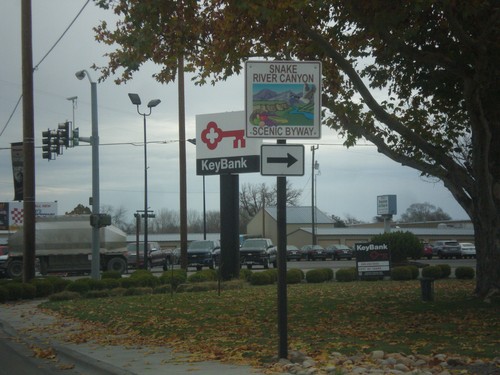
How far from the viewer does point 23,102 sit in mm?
24297

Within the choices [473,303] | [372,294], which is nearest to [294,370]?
[473,303]

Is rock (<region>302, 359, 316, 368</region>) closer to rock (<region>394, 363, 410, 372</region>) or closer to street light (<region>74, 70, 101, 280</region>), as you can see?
rock (<region>394, 363, 410, 372</region>)

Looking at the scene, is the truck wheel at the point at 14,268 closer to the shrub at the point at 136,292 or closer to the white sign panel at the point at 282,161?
the shrub at the point at 136,292

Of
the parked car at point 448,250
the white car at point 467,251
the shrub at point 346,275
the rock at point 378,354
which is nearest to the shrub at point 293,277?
the shrub at point 346,275

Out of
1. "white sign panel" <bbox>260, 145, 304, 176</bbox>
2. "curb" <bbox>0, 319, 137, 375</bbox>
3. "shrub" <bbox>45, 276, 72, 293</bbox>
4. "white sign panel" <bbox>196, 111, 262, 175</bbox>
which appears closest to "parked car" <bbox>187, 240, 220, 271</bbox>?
"white sign panel" <bbox>196, 111, 262, 175</bbox>

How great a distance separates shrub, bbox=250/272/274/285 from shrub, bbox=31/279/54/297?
7.44m

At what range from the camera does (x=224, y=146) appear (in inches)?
1127

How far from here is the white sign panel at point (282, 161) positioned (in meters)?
9.28

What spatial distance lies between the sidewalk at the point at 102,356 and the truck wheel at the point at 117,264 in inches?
953

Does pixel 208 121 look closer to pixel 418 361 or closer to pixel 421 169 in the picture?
pixel 421 169

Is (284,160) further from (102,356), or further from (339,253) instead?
(339,253)

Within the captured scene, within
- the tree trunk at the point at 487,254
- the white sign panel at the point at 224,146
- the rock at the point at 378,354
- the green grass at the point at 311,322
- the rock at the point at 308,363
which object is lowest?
the green grass at the point at 311,322

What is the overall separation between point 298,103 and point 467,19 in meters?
7.70

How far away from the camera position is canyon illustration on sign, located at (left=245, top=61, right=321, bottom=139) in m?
9.35
